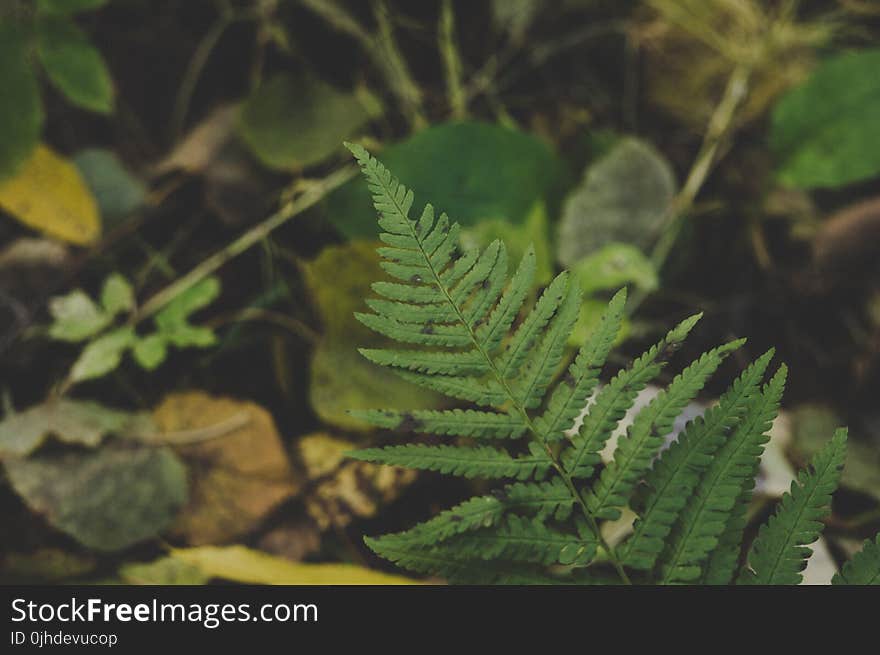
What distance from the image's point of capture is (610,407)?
0.66 meters

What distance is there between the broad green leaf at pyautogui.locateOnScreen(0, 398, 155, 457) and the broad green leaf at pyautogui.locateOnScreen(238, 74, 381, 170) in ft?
1.75

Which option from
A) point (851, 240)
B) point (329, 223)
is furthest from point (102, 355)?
point (851, 240)

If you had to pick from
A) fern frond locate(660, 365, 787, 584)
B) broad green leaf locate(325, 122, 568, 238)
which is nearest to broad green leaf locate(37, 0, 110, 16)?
broad green leaf locate(325, 122, 568, 238)

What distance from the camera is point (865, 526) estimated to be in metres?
1.03

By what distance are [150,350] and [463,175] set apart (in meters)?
0.62

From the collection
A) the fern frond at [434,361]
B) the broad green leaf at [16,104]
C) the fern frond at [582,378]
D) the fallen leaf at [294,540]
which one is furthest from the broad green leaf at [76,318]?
the fern frond at [582,378]

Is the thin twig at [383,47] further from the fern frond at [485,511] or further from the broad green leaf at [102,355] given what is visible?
the fern frond at [485,511]

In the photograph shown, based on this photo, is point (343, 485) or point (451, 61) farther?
point (451, 61)

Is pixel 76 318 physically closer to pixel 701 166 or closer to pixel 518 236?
pixel 518 236

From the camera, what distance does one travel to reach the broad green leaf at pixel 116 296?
121 centimetres

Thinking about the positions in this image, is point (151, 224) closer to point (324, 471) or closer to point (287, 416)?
point (287, 416)

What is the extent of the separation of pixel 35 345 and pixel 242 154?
51 centimetres

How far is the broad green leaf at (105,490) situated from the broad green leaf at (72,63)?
1.98 feet

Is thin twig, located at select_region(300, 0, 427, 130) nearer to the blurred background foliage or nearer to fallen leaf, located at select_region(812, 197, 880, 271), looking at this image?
the blurred background foliage
